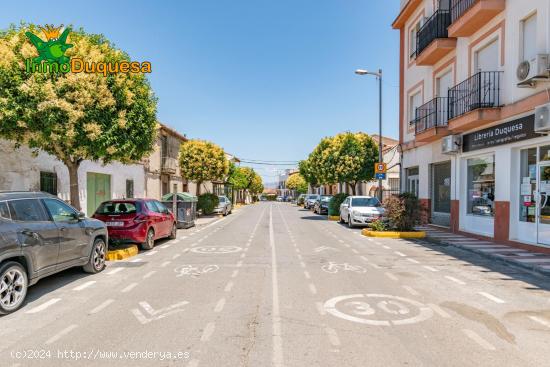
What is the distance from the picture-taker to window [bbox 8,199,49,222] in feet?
18.9

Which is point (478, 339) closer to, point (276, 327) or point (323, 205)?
point (276, 327)

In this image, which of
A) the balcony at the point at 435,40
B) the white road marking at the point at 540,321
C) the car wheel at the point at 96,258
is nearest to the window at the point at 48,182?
the car wheel at the point at 96,258

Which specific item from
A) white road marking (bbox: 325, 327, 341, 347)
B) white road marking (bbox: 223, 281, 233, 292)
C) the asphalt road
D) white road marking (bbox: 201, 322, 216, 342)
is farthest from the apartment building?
white road marking (bbox: 201, 322, 216, 342)

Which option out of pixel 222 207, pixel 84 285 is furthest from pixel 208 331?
pixel 222 207

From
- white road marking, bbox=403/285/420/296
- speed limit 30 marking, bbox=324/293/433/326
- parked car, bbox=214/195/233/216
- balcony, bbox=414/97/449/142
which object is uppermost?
balcony, bbox=414/97/449/142

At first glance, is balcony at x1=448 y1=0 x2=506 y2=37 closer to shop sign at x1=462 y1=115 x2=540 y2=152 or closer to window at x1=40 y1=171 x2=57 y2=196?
shop sign at x1=462 y1=115 x2=540 y2=152

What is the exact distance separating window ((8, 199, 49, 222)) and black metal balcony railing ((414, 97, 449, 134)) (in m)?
14.7

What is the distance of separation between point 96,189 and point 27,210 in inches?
479

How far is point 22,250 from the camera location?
555cm

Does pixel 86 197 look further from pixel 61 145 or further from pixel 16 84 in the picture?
pixel 16 84

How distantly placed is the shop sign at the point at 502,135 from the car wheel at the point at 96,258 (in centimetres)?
1178

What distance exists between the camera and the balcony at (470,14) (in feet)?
39.5

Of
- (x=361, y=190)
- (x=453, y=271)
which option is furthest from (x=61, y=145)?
(x=361, y=190)

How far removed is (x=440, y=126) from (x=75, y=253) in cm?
1413
